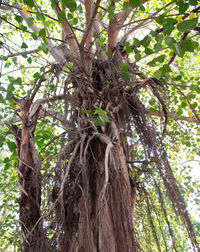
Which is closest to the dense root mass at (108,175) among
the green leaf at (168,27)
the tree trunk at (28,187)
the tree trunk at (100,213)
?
the tree trunk at (100,213)

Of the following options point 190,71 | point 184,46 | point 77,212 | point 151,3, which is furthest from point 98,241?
point 151,3

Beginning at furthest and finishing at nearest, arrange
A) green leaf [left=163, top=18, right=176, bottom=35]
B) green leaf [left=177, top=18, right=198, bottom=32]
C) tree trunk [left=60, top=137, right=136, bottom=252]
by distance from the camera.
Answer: tree trunk [left=60, top=137, right=136, bottom=252] < green leaf [left=163, top=18, right=176, bottom=35] < green leaf [left=177, top=18, right=198, bottom=32]

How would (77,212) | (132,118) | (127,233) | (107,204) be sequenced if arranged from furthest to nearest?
(132,118) → (77,212) → (107,204) → (127,233)

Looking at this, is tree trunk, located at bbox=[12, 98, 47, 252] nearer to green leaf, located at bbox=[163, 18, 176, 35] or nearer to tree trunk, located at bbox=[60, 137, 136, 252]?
tree trunk, located at bbox=[60, 137, 136, 252]

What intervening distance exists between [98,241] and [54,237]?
221 mm

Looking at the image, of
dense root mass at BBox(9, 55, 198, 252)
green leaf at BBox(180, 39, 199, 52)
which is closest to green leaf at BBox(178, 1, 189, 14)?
green leaf at BBox(180, 39, 199, 52)

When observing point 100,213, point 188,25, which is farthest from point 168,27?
point 100,213

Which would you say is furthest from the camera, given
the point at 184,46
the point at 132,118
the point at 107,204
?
the point at 132,118

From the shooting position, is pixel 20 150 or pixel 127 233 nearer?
pixel 127 233

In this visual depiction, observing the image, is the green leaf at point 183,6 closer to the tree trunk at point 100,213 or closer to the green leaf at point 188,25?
the green leaf at point 188,25

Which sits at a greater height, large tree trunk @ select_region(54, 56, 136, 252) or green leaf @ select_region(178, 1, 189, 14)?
green leaf @ select_region(178, 1, 189, 14)

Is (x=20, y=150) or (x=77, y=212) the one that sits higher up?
(x=20, y=150)

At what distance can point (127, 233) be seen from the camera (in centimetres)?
96

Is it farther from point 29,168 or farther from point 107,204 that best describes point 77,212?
point 29,168
